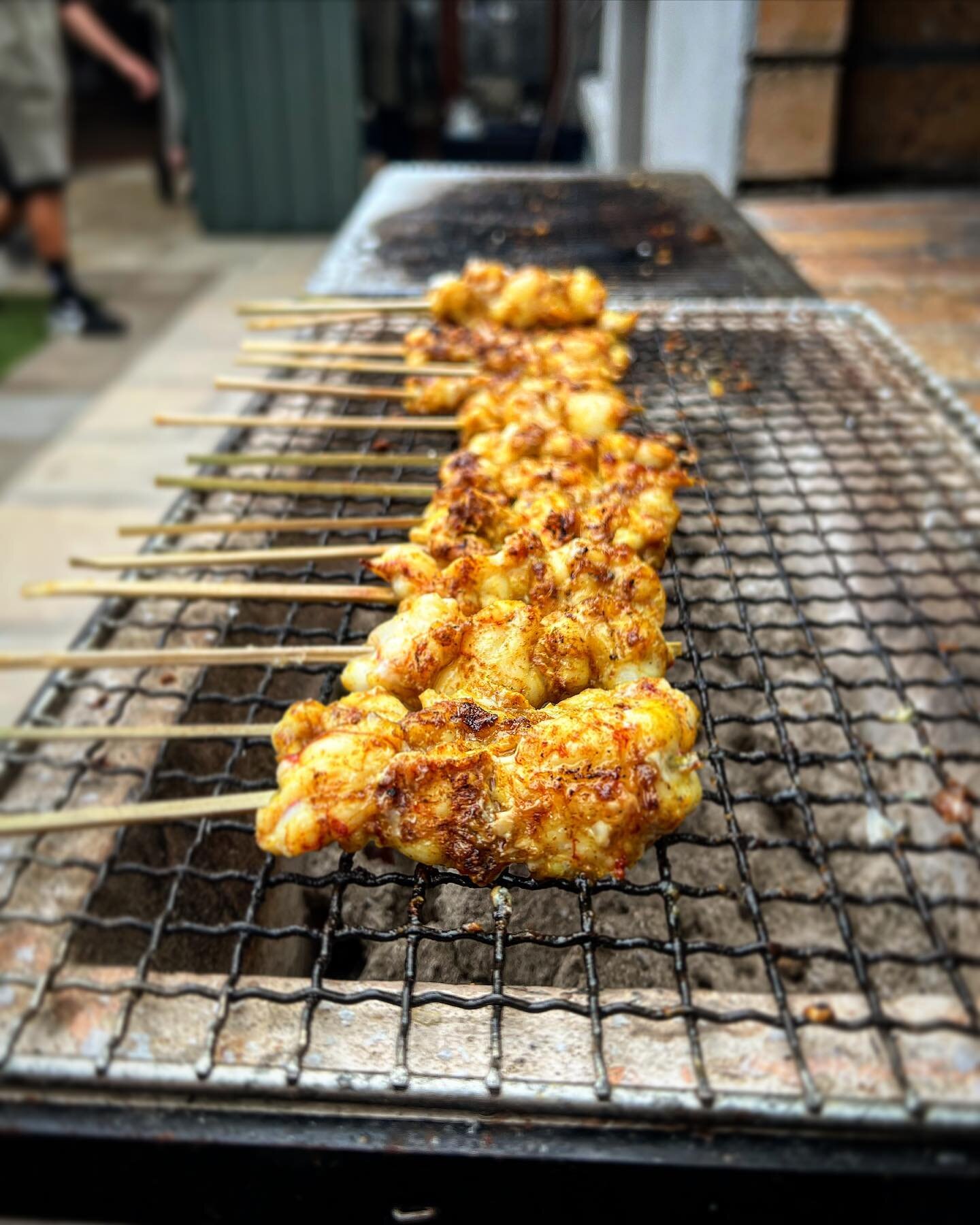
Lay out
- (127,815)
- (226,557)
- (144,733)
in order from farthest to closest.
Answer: (226,557) < (144,733) < (127,815)

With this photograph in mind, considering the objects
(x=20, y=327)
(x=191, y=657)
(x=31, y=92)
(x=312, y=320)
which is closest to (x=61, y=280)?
(x=20, y=327)

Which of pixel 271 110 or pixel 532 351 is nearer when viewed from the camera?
pixel 532 351

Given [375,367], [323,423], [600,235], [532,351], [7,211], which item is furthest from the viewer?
[7,211]

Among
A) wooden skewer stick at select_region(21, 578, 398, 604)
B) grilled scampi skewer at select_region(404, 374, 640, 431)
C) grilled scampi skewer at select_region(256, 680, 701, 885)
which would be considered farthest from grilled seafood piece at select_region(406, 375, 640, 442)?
grilled scampi skewer at select_region(256, 680, 701, 885)

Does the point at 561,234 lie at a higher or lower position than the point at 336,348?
higher

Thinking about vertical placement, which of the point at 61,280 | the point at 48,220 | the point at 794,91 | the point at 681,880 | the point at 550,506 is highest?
the point at 794,91

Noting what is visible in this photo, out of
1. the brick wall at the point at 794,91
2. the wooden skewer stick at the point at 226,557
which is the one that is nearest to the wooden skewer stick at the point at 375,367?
the wooden skewer stick at the point at 226,557

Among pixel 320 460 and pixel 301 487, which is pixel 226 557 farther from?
pixel 320 460
